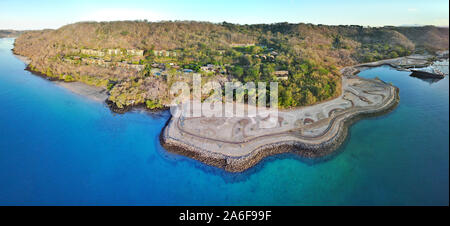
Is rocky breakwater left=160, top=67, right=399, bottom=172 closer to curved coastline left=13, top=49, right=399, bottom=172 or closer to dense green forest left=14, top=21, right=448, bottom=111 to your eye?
curved coastline left=13, top=49, right=399, bottom=172

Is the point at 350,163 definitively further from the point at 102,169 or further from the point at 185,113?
the point at 102,169

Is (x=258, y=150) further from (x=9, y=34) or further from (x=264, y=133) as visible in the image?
(x=9, y=34)

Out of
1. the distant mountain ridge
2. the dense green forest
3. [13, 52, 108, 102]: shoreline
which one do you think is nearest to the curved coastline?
the dense green forest

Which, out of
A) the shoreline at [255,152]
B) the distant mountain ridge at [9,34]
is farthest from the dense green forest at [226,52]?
the distant mountain ridge at [9,34]

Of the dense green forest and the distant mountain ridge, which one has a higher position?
the distant mountain ridge

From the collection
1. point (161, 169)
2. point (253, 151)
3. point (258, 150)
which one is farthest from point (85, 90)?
point (258, 150)
